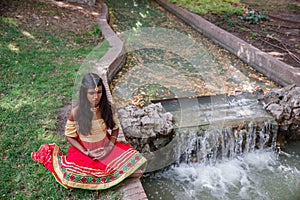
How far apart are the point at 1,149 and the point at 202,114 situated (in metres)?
2.99

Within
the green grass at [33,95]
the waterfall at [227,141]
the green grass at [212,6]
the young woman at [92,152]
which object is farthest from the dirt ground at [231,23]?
the young woman at [92,152]

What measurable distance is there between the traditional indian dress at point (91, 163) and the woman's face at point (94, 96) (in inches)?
10.4

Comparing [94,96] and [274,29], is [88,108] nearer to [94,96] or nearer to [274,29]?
[94,96]

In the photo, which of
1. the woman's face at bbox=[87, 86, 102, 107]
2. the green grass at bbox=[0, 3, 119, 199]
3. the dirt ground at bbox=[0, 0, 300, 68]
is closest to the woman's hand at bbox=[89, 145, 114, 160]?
the green grass at bbox=[0, 3, 119, 199]

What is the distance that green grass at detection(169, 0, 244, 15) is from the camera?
10445 mm

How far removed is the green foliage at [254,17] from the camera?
946cm

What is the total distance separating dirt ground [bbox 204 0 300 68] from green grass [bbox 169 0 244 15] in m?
Answer: 0.44

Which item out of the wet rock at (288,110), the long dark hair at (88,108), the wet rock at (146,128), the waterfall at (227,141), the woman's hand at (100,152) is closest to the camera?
the long dark hair at (88,108)

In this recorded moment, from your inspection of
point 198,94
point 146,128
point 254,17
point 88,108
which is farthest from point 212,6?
point 88,108

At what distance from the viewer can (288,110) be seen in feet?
15.6

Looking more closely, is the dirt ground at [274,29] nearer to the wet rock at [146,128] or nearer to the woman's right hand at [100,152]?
the wet rock at [146,128]

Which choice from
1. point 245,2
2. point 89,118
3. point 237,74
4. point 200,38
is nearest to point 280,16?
point 245,2

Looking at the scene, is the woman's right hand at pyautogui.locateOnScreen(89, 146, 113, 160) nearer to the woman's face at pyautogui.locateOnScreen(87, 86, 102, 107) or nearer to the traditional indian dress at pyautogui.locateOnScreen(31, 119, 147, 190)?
the traditional indian dress at pyautogui.locateOnScreen(31, 119, 147, 190)

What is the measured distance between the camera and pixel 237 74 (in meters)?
6.42
